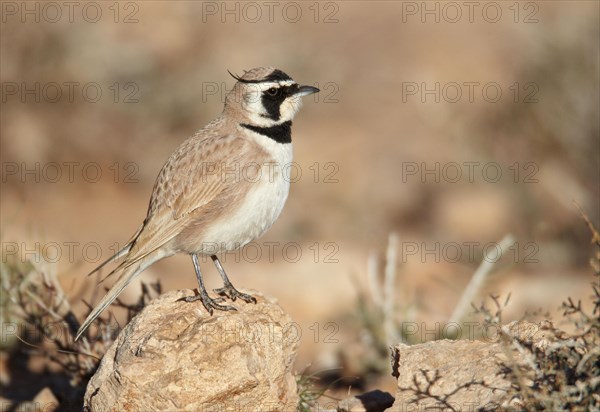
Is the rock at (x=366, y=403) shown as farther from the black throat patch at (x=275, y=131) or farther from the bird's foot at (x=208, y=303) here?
the black throat patch at (x=275, y=131)

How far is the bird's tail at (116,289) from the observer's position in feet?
16.0

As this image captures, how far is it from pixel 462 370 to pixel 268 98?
2.23m

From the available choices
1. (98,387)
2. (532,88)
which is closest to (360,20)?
(532,88)

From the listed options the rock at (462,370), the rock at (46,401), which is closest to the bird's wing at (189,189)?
the rock at (46,401)

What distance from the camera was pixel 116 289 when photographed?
5.06 metres

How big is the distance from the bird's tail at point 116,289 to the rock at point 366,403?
1.42 m

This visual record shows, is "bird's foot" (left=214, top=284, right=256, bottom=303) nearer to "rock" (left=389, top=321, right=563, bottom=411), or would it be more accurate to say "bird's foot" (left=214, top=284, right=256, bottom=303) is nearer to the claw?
the claw

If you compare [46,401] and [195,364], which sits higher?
[195,364]

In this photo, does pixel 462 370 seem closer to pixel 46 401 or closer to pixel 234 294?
pixel 234 294

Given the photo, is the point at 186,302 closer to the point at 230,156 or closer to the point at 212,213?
the point at 212,213

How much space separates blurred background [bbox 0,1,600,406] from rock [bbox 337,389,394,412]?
6.15 feet

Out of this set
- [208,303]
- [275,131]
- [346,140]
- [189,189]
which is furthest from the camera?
[346,140]

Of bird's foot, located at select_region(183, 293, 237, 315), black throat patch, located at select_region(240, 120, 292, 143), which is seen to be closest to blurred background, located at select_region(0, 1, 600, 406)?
black throat patch, located at select_region(240, 120, 292, 143)

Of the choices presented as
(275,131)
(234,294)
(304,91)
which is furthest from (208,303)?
(304,91)
